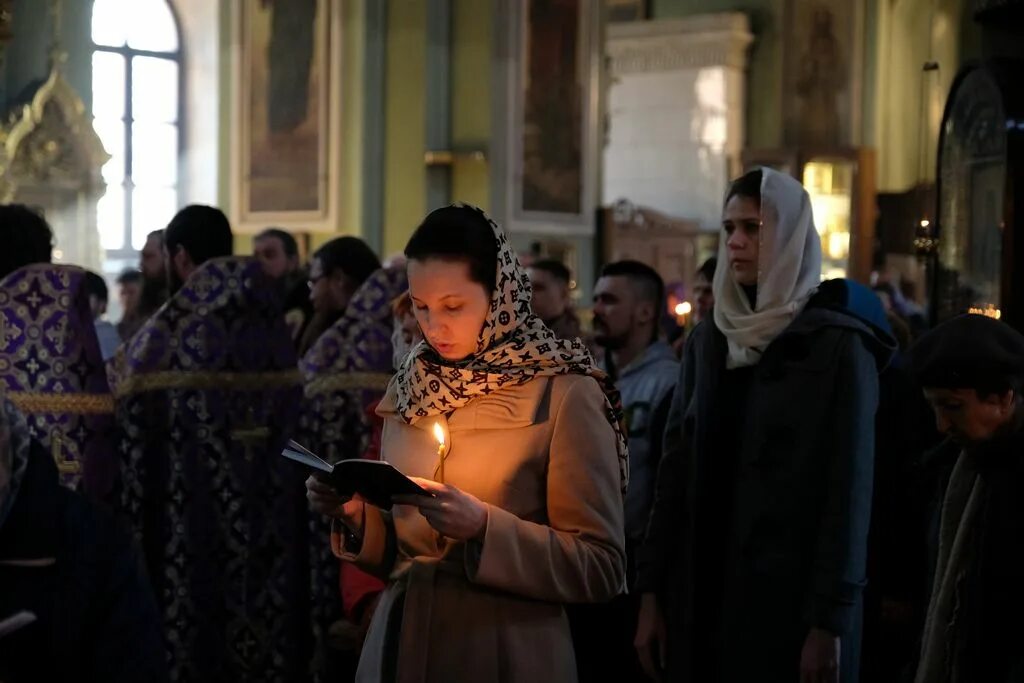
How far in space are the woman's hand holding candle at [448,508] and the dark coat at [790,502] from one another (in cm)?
115

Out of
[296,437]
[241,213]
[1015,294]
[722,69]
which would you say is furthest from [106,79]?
[1015,294]

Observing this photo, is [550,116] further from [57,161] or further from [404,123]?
[57,161]

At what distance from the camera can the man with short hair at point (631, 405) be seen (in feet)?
17.6

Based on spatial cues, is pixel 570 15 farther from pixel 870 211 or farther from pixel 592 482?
pixel 592 482

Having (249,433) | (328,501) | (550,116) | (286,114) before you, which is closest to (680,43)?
(550,116)

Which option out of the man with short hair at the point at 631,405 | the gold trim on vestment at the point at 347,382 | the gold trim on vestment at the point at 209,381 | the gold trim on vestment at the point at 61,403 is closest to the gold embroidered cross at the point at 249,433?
the gold trim on vestment at the point at 209,381

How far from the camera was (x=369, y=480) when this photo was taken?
2.69m

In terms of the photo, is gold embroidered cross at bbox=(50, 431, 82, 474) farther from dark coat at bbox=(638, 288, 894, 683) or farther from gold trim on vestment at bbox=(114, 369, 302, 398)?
dark coat at bbox=(638, 288, 894, 683)

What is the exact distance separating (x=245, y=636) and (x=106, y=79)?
12238 mm

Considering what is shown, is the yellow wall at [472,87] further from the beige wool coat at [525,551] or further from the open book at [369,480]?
the open book at [369,480]

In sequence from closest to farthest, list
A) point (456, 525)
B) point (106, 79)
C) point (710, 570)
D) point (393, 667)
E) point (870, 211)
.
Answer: point (456, 525)
point (393, 667)
point (710, 570)
point (106, 79)
point (870, 211)

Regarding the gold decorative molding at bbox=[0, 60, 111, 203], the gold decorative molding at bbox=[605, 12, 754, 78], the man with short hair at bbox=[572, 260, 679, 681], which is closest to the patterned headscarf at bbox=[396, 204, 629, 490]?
the man with short hair at bbox=[572, 260, 679, 681]

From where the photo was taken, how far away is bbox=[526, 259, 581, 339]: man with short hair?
6.44 meters

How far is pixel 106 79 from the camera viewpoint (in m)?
17.3
